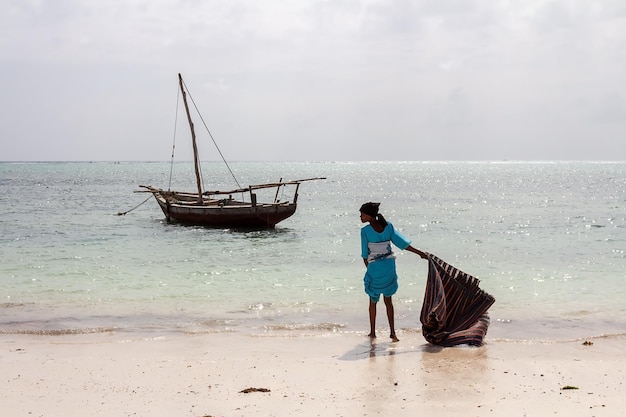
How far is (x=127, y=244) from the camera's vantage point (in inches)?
861

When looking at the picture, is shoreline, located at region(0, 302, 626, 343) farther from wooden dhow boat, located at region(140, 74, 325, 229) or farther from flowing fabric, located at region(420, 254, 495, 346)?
wooden dhow boat, located at region(140, 74, 325, 229)

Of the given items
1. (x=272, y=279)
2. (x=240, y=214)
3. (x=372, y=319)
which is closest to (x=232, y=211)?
(x=240, y=214)

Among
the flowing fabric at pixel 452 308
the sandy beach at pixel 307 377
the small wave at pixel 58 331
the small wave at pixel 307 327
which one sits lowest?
the small wave at pixel 58 331

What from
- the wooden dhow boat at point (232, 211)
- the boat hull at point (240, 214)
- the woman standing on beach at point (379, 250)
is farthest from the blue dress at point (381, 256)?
the boat hull at point (240, 214)

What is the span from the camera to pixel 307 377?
6227 mm

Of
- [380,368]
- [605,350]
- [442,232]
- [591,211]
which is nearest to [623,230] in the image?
[442,232]

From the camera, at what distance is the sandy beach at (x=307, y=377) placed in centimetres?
533

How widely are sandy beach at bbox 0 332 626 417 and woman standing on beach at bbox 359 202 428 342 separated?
720 millimetres

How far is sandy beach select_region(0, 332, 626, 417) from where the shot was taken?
17.5 ft

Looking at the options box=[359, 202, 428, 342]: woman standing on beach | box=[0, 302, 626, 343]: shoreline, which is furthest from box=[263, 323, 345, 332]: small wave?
box=[359, 202, 428, 342]: woman standing on beach

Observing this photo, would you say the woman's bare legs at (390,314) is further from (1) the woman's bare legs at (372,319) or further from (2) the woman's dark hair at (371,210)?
(2) the woman's dark hair at (371,210)

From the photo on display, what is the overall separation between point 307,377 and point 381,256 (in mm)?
1829

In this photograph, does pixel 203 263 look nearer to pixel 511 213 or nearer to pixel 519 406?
pixel 519 406

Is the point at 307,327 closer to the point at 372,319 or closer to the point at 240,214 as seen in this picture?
the point at 372,319
